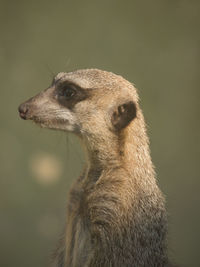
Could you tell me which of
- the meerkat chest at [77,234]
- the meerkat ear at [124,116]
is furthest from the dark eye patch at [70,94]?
the meerkat chest at [77,234]

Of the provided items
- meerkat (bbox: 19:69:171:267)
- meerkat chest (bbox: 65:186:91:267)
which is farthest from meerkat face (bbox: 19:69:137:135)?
meerkat chest (bbox: 65:186:91:267)

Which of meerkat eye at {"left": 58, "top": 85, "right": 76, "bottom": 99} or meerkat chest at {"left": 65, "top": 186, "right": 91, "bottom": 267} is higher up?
meerkat eye at {"left": 58, "top": 85, "right": 76, "bottom": 99}

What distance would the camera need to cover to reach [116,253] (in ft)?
4.90

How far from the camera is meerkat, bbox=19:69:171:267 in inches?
59.2

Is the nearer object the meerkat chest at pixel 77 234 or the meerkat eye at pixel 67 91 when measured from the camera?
the meerkat chest at pixel 77 234

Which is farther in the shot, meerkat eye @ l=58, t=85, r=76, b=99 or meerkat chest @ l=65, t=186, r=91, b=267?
meerkat eye @ l=58, t=85, r=76, b=99

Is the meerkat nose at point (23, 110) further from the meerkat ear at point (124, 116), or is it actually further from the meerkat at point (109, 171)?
the meerkat ear at point (124, 116)

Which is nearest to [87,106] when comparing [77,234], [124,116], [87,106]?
[87,106]

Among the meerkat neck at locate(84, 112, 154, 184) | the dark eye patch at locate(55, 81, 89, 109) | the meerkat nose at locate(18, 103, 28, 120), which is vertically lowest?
the meerkat neck at locate(84, 112, 154, 184)

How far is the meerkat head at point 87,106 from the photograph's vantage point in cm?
157

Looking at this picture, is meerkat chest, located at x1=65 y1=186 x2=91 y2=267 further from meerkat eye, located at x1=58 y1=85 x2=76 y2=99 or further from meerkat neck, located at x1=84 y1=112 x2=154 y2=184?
meerkat eye, located at x1=58 y1=85 x2=76 y2=99

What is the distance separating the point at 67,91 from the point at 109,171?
12.3 inches

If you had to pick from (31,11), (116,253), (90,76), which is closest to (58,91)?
(90,76)

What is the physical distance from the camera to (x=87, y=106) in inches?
62.6
